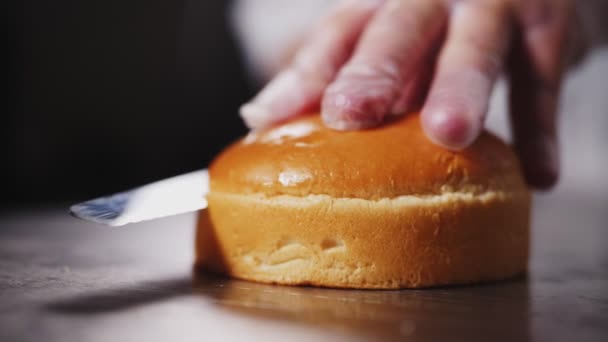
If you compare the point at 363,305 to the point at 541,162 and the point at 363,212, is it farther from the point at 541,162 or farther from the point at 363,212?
the point at 541,162

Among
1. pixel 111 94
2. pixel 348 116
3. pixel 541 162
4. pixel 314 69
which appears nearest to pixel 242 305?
pixel 348 116

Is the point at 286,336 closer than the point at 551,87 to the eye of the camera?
Yes

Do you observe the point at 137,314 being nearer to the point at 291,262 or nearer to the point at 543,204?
the point at 291,262

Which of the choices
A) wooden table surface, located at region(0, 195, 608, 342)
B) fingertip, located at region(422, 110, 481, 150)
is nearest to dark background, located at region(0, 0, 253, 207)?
wooden table surface, located at region(0, 195, 608, 342)

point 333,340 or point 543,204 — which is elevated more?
point 543,204

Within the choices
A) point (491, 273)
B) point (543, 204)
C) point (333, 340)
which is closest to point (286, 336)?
point (333, 340)

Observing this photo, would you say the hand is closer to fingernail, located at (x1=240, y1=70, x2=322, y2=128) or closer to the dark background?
fingernail, located at (x1=240, y1=70, x2=322, y2=128)
